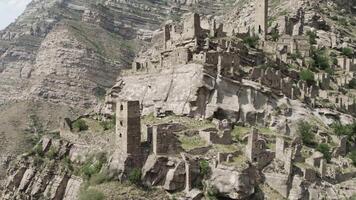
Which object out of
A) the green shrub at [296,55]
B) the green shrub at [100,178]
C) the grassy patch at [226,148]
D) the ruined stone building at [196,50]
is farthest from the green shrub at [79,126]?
the green shrub at [296,55]

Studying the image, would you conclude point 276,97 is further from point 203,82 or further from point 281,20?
point 281,20

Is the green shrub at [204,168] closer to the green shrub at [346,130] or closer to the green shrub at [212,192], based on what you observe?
the green shrub at [212,192]

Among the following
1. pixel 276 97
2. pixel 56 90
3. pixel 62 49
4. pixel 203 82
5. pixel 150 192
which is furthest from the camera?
pixel 62 49

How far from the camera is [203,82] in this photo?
169 feet

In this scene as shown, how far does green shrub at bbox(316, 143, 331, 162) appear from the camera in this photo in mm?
49478

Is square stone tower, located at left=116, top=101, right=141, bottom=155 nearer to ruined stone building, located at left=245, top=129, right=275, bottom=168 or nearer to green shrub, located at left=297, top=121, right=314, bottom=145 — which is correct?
ruined stone building, located at left=245, top=129, right=275, bottom=168

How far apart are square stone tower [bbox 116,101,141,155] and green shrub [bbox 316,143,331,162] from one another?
49.7 ft

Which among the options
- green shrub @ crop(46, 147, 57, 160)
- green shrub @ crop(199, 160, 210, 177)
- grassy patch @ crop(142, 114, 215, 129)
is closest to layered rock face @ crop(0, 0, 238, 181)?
green shrub @ crop(46, 147, 57, 160)

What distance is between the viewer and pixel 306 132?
172ft

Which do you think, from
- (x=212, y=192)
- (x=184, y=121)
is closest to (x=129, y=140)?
(x=212, y=192)

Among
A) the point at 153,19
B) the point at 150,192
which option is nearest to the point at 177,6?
the point at 153,19

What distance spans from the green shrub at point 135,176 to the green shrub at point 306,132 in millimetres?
15570

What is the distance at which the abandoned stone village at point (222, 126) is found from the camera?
4241 centimetres

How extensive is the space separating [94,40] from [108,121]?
9140 cm
